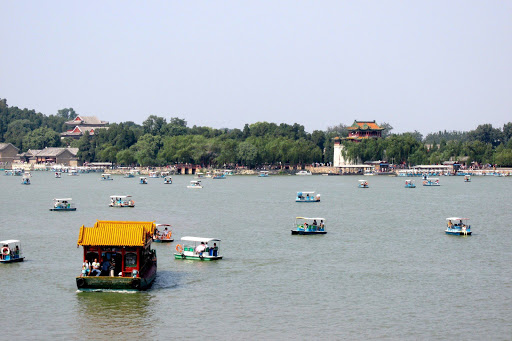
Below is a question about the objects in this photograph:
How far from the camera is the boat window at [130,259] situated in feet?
109

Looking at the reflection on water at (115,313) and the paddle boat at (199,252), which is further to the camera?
the paddle boat at (199,252)

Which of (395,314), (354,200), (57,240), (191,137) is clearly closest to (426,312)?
(395,314)

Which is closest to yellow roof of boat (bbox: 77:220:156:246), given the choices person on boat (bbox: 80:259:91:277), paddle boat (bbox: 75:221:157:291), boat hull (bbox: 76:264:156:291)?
paddle boat (bbox: 75:221:157:291)

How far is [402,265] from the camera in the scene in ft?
141

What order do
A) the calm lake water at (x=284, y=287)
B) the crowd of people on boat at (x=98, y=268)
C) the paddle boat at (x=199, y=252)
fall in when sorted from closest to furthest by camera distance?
the calm lake water at (x=284, y=287)
the crowd of people on boat at (x=98, y=268)
the paddle boat at (x=199, y=252)

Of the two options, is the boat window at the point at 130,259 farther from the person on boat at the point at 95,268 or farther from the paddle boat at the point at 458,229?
the paddle boat at the point at 458,229

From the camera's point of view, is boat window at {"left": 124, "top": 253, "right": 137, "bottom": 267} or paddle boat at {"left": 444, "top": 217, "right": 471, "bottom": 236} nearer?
boat window at {"left": 124, "top": 253, "right": 137, "bottom": 267}

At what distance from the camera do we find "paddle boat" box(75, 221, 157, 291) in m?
33.0

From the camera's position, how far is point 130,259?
33.5 meters

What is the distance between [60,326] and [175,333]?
4829 millimetres

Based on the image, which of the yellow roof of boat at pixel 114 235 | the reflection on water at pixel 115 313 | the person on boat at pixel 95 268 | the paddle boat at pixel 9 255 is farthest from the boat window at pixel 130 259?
the paddle boat at pixel 9 255

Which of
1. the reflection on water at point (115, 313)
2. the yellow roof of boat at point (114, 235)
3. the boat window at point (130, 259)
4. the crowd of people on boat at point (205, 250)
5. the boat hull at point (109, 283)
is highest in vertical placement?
the yellow roof of boat at point (114, 235)

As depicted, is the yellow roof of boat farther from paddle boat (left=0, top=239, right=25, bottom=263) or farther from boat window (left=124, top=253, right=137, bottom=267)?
paddle boat (left=0, top=239, right=25, bottom=263)

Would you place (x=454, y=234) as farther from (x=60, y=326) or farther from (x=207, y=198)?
(x=207, y=198)
